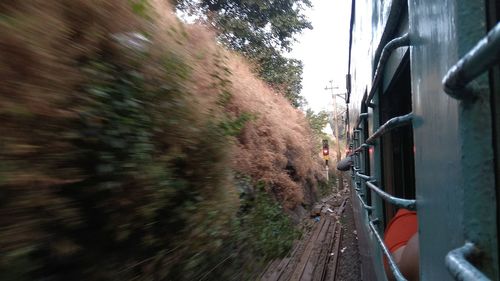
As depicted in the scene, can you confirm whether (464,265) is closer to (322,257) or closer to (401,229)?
(401,229)

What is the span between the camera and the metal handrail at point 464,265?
63cm

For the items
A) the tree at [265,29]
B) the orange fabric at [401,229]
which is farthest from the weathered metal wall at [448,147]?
the tree at [265,29]

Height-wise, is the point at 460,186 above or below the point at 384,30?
below

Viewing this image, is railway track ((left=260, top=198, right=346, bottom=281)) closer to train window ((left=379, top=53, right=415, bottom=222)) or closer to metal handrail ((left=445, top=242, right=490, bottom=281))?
train window ((left=379, top=53, right=415, bottom=222))

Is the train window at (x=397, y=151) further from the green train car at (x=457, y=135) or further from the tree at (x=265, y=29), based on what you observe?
the tree at (x=265, y=29)

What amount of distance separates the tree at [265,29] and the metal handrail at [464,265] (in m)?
12.0

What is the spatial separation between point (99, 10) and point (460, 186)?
2.08 m

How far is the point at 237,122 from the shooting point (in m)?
4.31

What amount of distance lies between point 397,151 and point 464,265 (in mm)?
2652

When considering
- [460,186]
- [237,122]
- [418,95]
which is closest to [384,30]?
[418,95]

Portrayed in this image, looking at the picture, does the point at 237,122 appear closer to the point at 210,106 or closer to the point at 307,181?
the point at 210,106

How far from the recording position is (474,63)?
0.62 metres

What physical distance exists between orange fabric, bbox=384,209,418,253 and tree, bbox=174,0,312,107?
1013 centimetres

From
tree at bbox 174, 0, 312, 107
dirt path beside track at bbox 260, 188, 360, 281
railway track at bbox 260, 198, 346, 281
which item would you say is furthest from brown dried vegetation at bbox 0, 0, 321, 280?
tree at bbox 174, 0, 312, 107
